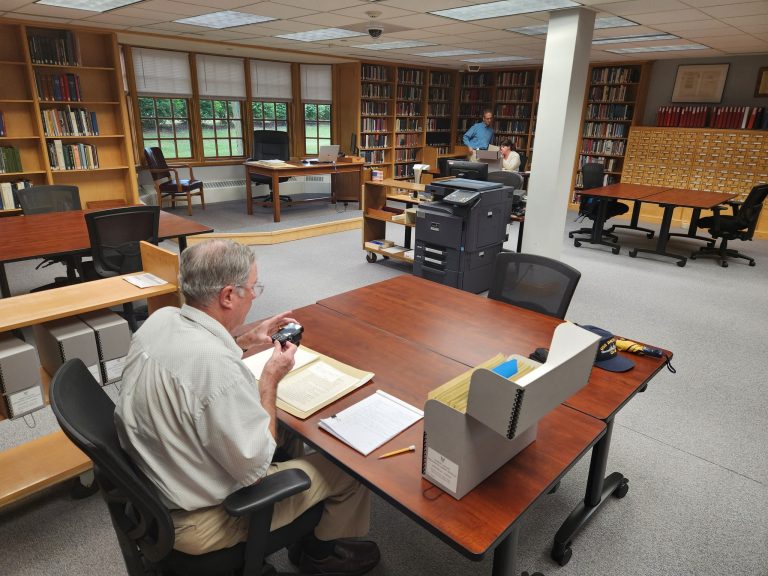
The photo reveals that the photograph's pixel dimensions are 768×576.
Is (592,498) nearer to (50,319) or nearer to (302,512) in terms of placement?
(302,512)

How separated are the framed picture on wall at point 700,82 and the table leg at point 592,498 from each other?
312 inches

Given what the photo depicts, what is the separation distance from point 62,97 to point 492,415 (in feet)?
22.6

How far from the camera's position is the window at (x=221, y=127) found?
8305mm

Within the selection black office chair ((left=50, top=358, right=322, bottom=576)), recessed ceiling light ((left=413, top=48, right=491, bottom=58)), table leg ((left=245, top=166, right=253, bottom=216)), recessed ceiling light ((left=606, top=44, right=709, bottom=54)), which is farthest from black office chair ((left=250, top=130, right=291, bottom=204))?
black office chair ((left=50, top=358, right=322, bottom=576))

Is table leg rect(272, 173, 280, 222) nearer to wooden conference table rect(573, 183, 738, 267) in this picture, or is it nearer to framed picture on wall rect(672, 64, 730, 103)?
wooden conference table rect(573, 183, 738, 267)

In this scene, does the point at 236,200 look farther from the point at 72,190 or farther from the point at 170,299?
the point at 170,299

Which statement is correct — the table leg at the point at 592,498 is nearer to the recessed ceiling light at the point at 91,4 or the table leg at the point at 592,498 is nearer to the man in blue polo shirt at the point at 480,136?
the recessed ceiling light at the point at 91,4

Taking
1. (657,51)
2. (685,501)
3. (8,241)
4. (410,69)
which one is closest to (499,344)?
(685,501)

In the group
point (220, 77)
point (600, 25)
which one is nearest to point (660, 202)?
point (600, 25)

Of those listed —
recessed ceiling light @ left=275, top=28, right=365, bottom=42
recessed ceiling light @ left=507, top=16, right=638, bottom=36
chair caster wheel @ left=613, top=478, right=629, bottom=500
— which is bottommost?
chair caster wheel @ left=613, top=478, right=629, bottom=500

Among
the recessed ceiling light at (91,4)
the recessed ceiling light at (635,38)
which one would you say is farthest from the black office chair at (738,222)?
the recessed ceiling light at (91,4)

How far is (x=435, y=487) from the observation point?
1270mm

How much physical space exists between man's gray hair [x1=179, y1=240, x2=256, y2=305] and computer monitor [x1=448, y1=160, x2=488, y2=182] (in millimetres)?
4194

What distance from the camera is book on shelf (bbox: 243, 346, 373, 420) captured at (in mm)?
1603
